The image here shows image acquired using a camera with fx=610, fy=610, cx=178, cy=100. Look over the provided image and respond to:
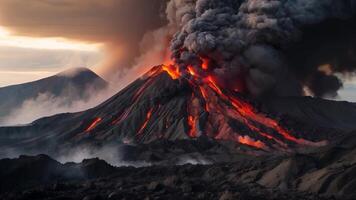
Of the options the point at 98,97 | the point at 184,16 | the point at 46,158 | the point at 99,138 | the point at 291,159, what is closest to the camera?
the point at 291,159

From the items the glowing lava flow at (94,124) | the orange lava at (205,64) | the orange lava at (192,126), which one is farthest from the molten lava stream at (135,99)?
the orange lava at (192,126)

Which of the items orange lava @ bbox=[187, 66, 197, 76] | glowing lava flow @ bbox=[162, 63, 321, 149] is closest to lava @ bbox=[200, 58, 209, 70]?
glowing lava flow @ bbox=[162, 63, 321, 149]

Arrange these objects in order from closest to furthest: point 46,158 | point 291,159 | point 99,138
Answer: point 291,159, point 46,158, point 99,138

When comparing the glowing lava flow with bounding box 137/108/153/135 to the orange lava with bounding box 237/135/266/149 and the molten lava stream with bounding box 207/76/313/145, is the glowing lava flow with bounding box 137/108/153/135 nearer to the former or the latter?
the molten lava stream with bounding box 207/76/313/145

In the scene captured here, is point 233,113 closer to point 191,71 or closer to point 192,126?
point 192,126

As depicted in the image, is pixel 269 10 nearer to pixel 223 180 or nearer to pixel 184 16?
pixel 184 16

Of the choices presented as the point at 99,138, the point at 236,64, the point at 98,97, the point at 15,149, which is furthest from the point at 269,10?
the point at 98,97
